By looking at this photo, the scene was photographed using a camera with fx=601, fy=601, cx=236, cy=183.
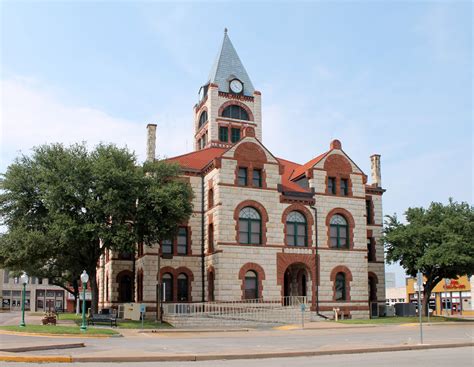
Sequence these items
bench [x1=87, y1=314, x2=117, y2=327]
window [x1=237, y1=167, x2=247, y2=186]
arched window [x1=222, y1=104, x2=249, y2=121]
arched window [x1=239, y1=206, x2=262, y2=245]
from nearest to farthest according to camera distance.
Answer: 1. bench [x1=87, y1=314, x2=117, y2=327]
2. arched window [x1=239, y1=206, x2=262, y2=245]
3. window [x1=237, y1=167, x2=247, y2=186]
4. arched window [x1=222, y1=104, x2=249, y2=121]

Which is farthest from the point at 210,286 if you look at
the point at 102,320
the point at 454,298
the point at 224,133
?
the point at 454,298

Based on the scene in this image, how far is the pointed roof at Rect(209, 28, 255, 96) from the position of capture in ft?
210

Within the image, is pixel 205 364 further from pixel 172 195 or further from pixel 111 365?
pixel 172 195

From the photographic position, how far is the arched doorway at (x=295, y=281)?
1916 inches

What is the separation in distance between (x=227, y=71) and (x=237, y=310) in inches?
1184

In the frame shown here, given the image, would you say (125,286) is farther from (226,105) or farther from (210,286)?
(226,105)

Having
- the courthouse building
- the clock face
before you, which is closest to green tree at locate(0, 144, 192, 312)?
the courthouse building

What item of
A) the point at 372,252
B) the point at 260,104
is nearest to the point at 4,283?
the point at 260,104

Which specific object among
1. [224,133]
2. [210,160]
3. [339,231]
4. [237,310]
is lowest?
[237,310]

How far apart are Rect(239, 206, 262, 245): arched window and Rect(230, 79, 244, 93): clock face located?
20964mm

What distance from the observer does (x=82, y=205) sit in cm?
4022

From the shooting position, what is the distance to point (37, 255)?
129 ft

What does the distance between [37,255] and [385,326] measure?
23.6 metres

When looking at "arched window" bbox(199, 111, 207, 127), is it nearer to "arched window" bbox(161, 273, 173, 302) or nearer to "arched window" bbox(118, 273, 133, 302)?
"arched window" bbox(118, 273, 133, 302)
